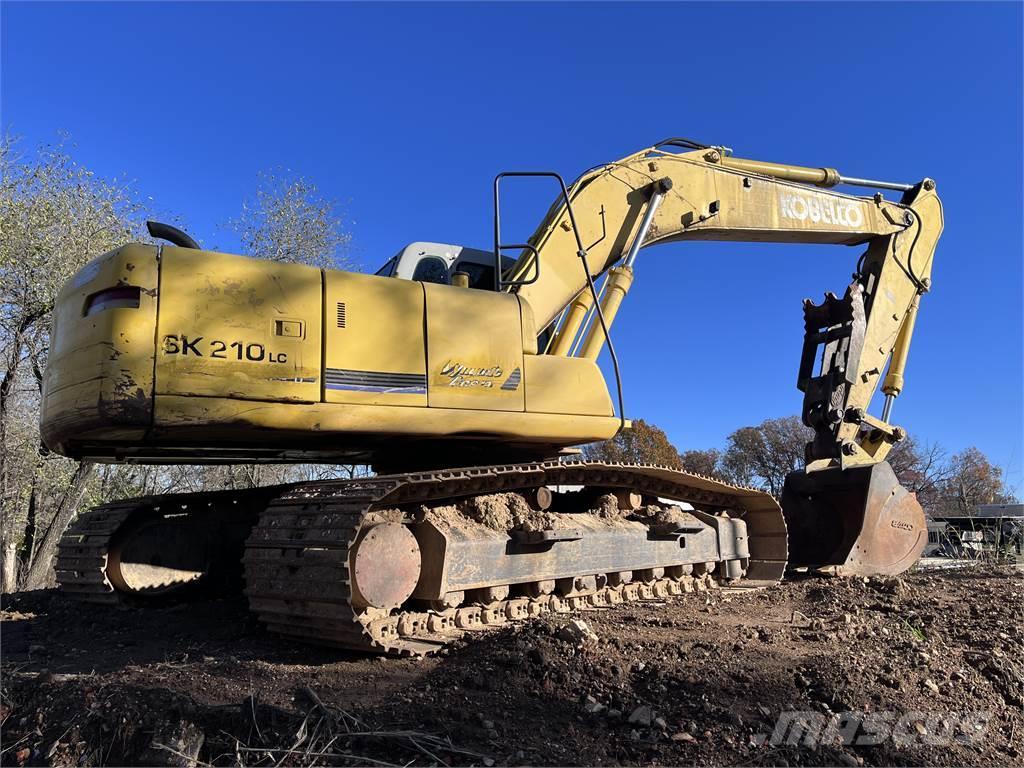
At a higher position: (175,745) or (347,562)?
(347,562)

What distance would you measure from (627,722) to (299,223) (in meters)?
14.0

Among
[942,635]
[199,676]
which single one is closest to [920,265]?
[942,635]

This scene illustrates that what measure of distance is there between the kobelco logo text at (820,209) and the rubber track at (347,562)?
4.25 metres

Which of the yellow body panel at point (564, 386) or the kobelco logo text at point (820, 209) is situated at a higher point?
the kobelco logo text at point (820, 209)

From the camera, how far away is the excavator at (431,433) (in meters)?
4.48

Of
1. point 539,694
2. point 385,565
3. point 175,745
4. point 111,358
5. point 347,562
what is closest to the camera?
point 175,745

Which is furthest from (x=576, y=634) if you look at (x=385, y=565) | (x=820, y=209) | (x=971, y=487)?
(x=971, y=487)

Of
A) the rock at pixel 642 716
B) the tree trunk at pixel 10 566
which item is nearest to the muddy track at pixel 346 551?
the rock at pixel 642 716

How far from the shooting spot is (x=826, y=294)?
8758mm

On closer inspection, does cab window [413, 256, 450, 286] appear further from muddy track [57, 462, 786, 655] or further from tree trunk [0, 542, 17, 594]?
tree trunk [0, 542, 17, 594]

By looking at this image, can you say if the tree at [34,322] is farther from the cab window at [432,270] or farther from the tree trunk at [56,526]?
the cab window at [432,270]

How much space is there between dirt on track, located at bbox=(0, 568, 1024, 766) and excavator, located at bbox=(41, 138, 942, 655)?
53cm

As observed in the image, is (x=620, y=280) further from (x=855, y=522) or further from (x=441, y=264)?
(x=855, y=522)

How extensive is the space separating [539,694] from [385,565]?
1.39 m
